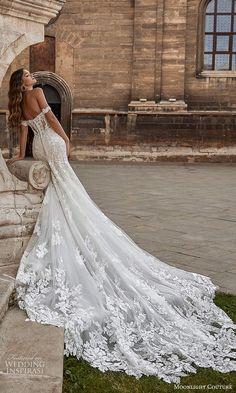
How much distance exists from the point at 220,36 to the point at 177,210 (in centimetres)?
1251

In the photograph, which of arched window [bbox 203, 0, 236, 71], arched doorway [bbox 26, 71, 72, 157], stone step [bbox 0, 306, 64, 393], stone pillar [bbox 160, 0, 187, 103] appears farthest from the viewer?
arched doorway [bbox 26, 71, 72, 157]

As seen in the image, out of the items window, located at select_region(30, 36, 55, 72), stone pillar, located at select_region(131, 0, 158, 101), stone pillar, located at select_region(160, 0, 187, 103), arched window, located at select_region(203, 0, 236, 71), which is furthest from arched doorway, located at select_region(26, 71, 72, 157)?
arched window, located at select_region(203, 0, 236, 71)

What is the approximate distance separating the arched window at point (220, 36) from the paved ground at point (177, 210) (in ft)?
16.0

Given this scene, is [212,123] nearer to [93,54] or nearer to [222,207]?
[93,54]

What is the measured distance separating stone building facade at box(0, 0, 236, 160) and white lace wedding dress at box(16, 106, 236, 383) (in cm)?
1492

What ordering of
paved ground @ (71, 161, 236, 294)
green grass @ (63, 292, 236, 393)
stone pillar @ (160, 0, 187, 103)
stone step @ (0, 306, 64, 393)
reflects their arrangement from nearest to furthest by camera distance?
1. stone step @ (0, 306, 64, 393)
2. green grass @ (63, 292, 236, 393)
3. paved ground @ (71, 161, 236, 294)
4. stone pillar @ (160, 0, 187, 103)

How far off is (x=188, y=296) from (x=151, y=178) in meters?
10.1

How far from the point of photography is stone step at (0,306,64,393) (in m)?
2.42

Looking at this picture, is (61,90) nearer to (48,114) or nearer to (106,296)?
(48,114)

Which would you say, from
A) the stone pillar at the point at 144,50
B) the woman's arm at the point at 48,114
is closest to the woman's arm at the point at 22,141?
the woman's arm at the point at 48,114

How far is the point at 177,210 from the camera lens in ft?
28.3

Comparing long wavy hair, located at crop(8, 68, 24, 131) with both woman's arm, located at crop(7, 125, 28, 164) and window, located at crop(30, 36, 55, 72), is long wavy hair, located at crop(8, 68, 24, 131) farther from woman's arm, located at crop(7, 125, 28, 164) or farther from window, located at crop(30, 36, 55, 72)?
window, located at crop(30, 36, 55, 72)

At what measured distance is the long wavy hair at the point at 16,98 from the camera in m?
3.62

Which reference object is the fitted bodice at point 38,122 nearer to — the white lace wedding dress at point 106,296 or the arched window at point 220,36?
the white lace wedding dress at point 106,296
